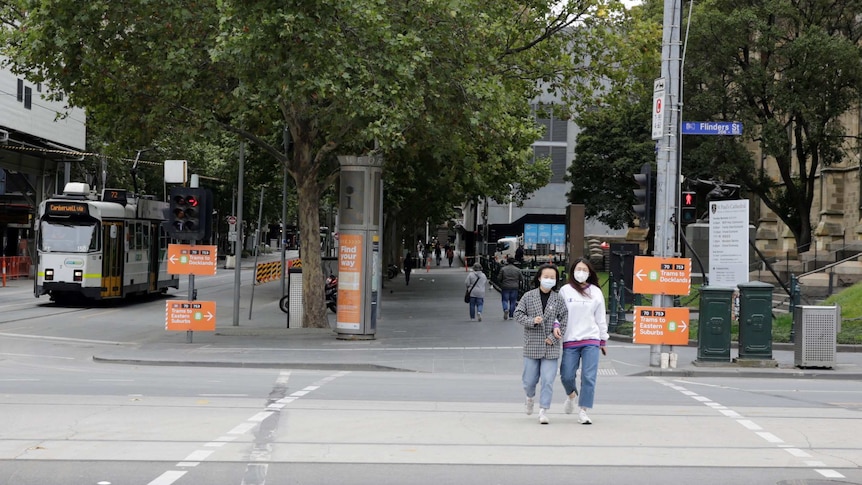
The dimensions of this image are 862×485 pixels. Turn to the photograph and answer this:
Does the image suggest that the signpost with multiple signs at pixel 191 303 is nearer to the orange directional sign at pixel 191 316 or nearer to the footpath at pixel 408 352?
the orange directional sign at pixel 191 316

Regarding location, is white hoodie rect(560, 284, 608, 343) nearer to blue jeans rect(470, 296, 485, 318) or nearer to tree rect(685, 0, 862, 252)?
blue jeans rect(470, 296, 485, 318)

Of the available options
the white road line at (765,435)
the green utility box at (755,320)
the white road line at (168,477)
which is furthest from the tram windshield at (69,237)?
the white road line at (168,477)

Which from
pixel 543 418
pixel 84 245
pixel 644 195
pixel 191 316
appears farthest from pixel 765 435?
pixel 84 245

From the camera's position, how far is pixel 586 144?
68562 mm

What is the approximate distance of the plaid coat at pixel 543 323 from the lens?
35.2 ft

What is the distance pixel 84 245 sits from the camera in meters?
31.5

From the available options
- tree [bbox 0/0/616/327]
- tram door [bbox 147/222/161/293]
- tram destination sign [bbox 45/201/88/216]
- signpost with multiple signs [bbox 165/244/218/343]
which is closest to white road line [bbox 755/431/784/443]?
tree [bbox 0/0/616/327]

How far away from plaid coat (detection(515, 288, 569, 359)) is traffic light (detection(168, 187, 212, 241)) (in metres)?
12.6

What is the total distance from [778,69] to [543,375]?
33.2 meters

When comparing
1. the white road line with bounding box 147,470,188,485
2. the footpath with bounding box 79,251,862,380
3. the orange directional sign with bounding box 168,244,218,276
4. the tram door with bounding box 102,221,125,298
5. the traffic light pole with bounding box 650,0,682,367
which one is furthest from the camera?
the tram door with bounding box 102,221,125,298

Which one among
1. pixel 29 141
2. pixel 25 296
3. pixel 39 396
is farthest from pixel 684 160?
pixel 39 396

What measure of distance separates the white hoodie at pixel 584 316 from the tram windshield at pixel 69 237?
23746mm

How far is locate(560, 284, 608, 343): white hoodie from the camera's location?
1081 cm

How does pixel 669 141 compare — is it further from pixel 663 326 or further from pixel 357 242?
pixel 357 242
